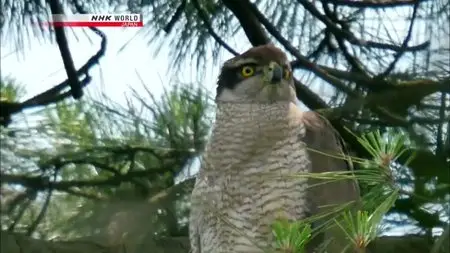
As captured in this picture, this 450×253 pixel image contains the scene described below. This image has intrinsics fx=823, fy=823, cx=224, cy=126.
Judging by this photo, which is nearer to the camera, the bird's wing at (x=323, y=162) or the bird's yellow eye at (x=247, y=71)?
the bird's wing at (x=323, y=162)

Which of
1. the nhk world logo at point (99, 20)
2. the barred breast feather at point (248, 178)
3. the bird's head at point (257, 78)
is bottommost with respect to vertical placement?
the barred breast feather at point (248, 178)

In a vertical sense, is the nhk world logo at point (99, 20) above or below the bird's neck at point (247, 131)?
above

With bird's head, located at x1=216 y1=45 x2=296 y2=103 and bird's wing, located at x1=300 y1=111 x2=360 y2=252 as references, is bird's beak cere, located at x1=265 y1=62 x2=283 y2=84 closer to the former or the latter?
bird's head, located at x1=216 y1=45 x2=296 y2=103

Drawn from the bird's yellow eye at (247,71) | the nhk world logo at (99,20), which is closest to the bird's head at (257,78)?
the bird's yellow eye at (247,71)

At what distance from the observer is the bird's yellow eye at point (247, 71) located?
1788 millimetres

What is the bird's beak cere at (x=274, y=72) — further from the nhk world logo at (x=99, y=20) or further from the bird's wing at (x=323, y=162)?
the nhk world logo at (x=99, y=20)

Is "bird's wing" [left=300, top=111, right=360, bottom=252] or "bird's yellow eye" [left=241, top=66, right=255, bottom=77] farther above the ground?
"bird's yellow eye" [left=241, top=66, right=255, bottom=77]

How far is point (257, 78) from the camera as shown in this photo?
182 cm

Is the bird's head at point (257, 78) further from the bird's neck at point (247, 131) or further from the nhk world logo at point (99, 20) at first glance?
the nhk world logo at point (99, 20)

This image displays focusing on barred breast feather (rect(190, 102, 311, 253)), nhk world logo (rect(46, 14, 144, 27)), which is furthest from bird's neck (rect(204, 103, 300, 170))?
nhk world logo (rect(46, 14, 144, 27))

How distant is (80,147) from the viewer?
1.88m

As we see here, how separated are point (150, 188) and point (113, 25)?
38cm

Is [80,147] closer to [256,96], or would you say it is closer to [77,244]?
[77,244]

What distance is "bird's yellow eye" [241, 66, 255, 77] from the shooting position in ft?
5.87
